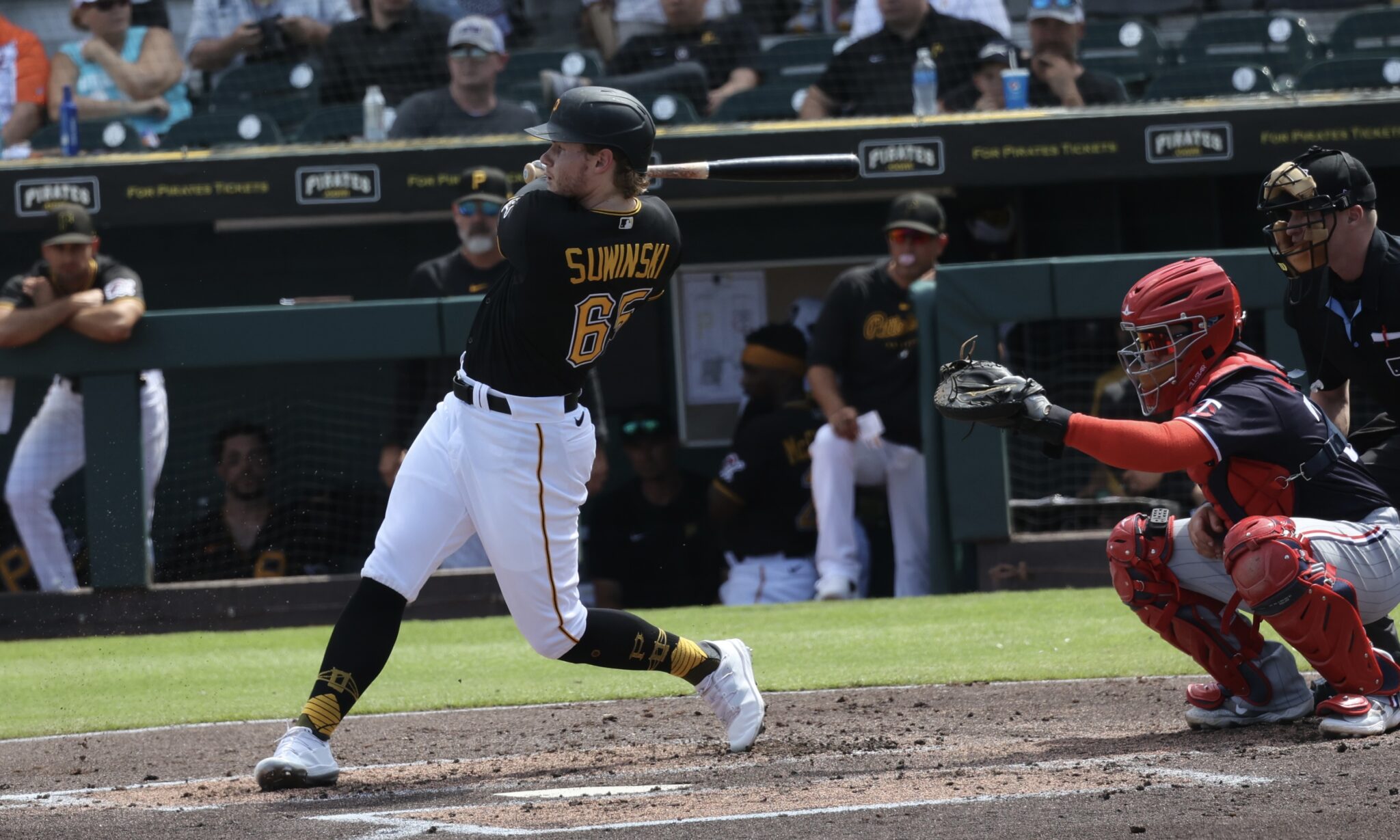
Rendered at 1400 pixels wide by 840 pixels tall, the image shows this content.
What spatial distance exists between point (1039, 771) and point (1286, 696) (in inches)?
33.0

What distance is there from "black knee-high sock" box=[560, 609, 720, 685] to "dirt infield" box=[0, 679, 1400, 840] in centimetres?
22

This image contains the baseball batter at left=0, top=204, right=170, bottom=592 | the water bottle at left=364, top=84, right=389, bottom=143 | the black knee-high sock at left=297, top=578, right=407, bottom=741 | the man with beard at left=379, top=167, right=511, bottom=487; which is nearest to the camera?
the black knee-high sock at left=297, top=578, right=407, bottom=741

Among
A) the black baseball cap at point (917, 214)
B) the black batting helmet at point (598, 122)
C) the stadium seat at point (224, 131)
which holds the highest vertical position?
the stadium seat at point (224, 131)

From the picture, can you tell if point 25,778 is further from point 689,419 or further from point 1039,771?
point 689,419

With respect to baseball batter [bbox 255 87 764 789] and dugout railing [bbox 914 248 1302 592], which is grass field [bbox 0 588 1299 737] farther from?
baseball batter [bbox 255 87 764 789]

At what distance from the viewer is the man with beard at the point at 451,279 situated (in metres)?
7.03

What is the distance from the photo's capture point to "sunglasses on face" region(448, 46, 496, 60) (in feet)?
25.6

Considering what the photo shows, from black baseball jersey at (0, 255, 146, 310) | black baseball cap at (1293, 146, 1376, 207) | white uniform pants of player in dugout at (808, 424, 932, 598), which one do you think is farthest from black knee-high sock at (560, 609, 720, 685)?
black baseball jersey at (0, 255, 146, 310)

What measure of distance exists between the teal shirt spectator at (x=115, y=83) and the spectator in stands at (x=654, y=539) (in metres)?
3.15

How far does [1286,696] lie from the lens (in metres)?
3.79

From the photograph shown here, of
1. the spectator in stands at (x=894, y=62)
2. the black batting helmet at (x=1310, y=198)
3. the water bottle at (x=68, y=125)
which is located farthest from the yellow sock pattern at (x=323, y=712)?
the water bottle at (x=68, y=125)

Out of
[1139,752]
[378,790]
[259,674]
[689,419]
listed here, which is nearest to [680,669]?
[378,790]

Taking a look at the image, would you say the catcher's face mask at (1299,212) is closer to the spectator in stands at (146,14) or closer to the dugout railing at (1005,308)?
the dugout railing at (1005,308)

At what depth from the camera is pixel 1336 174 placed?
413 cm
